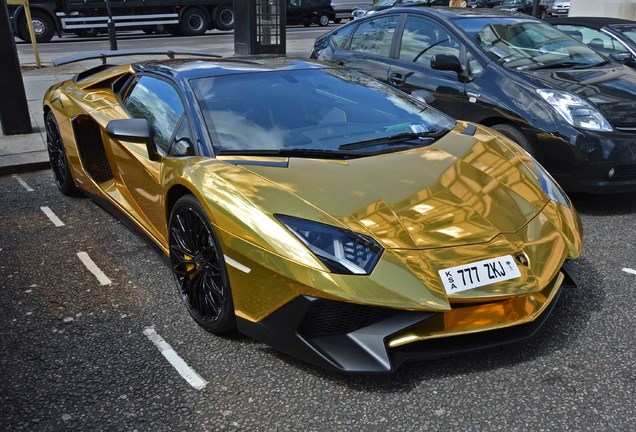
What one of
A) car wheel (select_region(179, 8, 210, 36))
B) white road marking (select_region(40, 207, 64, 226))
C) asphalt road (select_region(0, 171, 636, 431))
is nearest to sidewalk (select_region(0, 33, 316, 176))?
white road marking (select_region(40, 207, 64, 226))

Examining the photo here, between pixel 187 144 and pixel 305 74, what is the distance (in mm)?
925

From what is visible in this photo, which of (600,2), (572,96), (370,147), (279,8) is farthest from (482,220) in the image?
(600,2)

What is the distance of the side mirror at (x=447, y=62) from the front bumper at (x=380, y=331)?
3.07m

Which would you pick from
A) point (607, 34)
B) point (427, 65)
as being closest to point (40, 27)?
point (427, 65)

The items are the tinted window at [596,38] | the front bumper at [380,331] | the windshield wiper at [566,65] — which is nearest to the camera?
the front bumper at [380,331]

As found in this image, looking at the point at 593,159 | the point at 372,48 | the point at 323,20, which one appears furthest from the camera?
the point at 323,20

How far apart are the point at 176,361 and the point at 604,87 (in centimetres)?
384

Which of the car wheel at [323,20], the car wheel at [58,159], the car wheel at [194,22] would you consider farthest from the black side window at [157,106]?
the car wheel at [323,20]

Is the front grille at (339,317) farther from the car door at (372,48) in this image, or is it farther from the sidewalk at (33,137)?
the sidewalk at (33,137)

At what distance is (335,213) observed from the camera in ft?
8.50

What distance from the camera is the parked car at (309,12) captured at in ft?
83.6

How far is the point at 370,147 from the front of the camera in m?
3.20

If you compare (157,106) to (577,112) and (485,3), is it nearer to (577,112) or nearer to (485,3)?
(577,112)

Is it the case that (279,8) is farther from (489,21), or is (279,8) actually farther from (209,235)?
(209,235)
